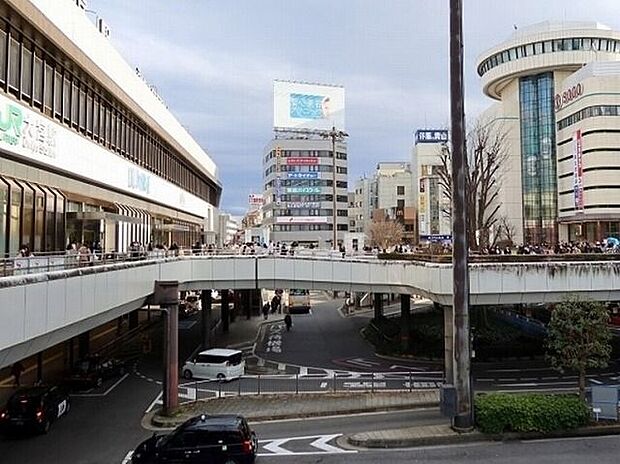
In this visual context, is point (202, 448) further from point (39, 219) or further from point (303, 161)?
point (303, 161)

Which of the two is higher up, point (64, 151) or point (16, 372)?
point (64, 151)

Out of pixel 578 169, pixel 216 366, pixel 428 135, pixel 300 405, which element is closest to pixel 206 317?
pixel 216 366

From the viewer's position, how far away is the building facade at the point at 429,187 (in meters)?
101

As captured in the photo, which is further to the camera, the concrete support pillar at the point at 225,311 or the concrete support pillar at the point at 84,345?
the concrete support pillar at the point at 225,311

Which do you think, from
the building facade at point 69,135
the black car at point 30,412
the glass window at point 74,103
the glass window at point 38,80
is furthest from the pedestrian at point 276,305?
the glass window at point 38,80

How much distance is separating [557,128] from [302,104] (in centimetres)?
3837

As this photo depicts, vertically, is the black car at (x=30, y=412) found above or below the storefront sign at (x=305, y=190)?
below

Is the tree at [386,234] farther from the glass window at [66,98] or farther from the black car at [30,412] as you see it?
the black car at [30,412]

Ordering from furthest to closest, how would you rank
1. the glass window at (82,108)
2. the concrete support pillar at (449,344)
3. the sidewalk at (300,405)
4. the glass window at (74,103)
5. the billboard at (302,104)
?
the billboard at (302,104) < the glass window at (82,108) < the glass window at (74,103) < the concrete support pillar at (449,344) < the sidewalk at (300,405)

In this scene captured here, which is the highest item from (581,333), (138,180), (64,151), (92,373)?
(138,180)

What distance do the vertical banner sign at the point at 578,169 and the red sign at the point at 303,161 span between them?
38.5 m

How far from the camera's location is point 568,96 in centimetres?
8050

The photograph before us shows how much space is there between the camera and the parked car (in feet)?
91.9

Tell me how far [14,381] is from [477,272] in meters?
22.3
